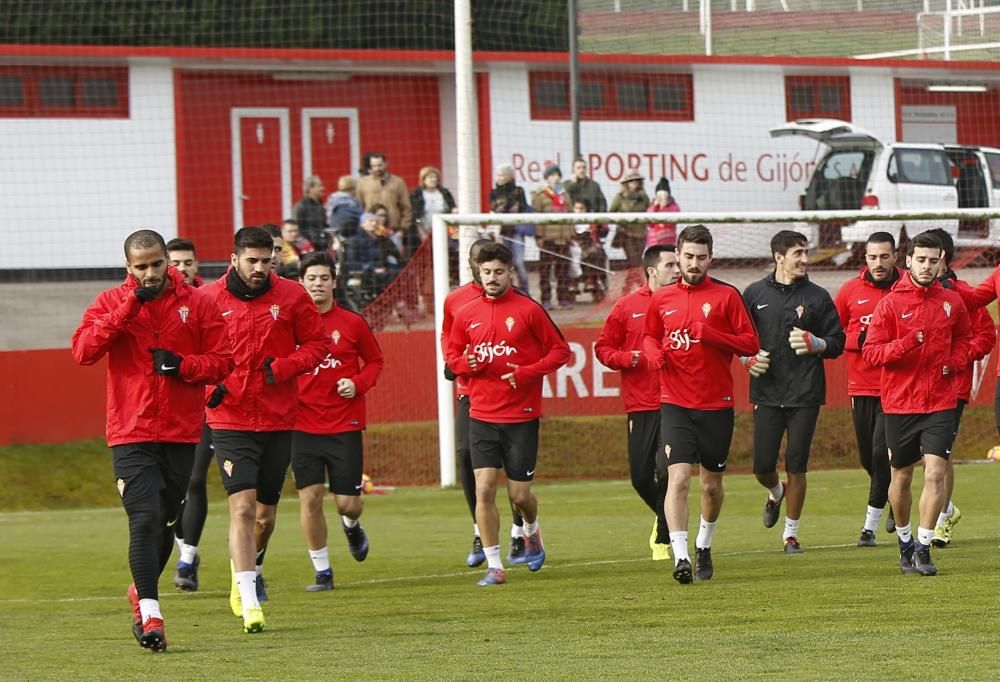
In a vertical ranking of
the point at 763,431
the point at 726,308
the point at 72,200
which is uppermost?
the point at 72,200

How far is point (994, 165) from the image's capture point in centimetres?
2989

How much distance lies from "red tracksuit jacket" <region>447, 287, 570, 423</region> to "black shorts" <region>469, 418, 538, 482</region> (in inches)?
2.2

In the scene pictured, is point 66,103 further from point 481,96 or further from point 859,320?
point 859,320

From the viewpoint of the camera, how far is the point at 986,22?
31.8 metres

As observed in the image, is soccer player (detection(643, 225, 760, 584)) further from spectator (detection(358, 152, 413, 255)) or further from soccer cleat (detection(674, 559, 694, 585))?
spectator (detection(358, 152, 413, 255))

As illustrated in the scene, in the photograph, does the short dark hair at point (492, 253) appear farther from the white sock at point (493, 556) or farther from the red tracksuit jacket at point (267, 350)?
the white sock at point (493, 556)

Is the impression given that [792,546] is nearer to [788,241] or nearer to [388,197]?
[788,241]

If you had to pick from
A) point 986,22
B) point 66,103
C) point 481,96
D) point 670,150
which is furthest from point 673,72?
point 66,103

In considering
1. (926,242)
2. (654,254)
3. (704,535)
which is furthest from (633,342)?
(926,242)

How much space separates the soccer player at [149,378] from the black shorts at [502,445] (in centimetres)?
274

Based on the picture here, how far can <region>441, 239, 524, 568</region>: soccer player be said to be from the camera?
1177 centimetres

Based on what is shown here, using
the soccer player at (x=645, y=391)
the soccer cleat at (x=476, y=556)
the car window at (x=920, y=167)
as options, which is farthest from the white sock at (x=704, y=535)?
the car window at (x=920, y=167)

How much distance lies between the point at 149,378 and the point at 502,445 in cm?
318

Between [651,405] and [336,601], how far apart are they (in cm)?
285
